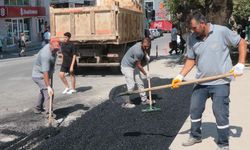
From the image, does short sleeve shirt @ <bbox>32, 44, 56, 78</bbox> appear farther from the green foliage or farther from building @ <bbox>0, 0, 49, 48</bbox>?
building @ <bbox>0, 0, 49, 48</bbox>

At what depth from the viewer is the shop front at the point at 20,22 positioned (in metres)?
36.1

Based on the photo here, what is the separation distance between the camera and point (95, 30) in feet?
50.0

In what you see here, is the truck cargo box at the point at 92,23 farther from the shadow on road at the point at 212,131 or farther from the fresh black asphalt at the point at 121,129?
the shadow on road at the point at 212,131

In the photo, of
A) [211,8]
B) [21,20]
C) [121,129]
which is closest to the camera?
[121,129]

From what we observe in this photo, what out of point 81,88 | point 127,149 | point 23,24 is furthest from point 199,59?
point 23,24

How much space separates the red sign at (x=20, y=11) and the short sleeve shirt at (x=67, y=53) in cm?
2455

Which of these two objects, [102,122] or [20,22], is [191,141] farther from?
[20,22]

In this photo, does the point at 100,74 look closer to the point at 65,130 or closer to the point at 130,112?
the point at 130,112

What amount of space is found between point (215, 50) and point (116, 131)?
2499mm

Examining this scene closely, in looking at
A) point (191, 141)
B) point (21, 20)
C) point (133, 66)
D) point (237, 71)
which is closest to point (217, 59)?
point (237, 71)

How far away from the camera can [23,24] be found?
131ft

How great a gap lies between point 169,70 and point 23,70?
6.32 meters

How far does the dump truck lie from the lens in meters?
15.1

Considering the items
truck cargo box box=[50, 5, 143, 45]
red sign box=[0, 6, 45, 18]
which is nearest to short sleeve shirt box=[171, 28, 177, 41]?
truck cargo box box=[50, 5, 143, 45]
